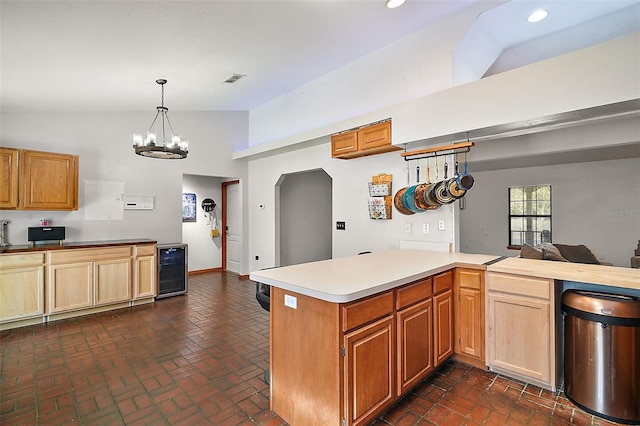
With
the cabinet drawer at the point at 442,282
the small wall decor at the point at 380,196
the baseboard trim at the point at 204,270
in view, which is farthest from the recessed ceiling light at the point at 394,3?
the baseboard trim at the point at 204,270

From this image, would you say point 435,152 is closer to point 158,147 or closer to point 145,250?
point 158,147

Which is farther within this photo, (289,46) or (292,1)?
(289,46)

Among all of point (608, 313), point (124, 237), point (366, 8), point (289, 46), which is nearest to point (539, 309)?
point (608, 313)

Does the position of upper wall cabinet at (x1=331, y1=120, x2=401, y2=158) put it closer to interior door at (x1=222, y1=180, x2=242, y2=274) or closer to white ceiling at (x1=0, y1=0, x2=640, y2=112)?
white ceiling at (x1=0, y1=0, x2=640, y2=112)

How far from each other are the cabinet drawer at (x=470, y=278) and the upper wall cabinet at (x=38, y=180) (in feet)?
16.0

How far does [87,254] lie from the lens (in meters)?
4.02

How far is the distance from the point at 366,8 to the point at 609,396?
3464 millimetres

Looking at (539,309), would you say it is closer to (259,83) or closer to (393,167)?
(393,167)

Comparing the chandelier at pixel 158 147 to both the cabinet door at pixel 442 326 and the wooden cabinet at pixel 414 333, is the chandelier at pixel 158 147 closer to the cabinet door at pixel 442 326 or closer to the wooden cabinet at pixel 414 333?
the wooden cabinet at pixel 414 333

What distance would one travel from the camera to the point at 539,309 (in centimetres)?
230

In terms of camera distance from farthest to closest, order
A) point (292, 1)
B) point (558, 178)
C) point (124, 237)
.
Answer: point (558, 178) → point (124, 237) → point (292, 1)

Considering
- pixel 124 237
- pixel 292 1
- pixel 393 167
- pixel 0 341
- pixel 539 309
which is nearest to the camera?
pixel 539 309

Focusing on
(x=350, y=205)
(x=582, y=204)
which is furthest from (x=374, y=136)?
(x=582, y=204)

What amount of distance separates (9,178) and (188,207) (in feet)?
10.0
